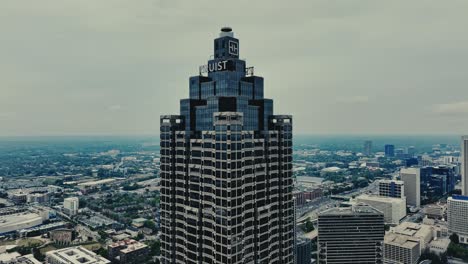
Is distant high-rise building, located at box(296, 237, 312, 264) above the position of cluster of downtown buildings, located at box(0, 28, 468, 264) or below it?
below

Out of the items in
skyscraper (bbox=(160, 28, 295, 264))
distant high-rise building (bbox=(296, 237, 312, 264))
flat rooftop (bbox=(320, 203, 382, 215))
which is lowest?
distant high-rise building (bbox=(296, 237, 312, 264))

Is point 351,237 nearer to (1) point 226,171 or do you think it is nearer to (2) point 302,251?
(2) point 302,251

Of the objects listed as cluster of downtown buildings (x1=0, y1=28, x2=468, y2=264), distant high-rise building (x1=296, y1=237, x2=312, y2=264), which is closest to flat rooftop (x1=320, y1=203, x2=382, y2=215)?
distant high-rise building (x1=296, y1=237, x2=312, y2=264)

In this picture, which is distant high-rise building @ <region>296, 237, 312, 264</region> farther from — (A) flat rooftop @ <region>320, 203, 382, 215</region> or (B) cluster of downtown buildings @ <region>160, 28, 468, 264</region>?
(B) cluster of downtown buildings @ <region>160, 28, 468, 264</region>

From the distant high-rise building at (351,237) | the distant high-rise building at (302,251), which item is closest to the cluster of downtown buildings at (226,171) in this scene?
the distant high-rise building at (302,251)

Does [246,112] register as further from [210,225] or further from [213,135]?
[210,225]

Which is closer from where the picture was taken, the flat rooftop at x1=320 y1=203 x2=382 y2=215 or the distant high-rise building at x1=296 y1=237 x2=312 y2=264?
the distant high-rise building at x1=296 y1=237 x2=312 y2=264

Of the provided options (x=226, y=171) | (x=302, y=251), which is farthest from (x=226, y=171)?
(x=302, y=251)

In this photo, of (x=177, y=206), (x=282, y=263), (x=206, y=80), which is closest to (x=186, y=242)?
(x=177, y=206)

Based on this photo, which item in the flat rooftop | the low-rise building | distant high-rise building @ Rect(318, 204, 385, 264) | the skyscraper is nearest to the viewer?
the skyscraper
